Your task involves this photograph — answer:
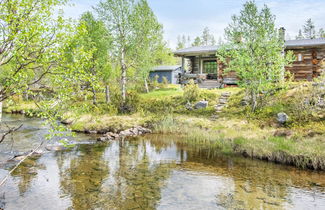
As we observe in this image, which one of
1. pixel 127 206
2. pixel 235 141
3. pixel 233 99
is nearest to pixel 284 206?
pixel 127 206

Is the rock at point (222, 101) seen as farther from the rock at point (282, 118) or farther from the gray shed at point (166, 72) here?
the gray shed at point (166, 72)

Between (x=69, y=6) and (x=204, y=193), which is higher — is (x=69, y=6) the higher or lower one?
the higher one

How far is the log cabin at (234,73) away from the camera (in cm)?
2789

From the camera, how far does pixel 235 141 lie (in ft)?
49.0

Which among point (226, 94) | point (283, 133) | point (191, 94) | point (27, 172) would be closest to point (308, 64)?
point (226, 94)

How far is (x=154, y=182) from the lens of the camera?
10.3m

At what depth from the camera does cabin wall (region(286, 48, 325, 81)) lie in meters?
27.9

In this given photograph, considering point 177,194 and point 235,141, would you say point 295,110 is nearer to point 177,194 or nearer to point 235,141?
point 235,141

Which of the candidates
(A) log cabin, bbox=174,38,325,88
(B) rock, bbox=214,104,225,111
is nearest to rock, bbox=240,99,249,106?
(B) rock, bbox=214,104,225,111

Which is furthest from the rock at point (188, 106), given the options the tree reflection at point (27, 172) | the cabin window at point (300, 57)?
the tree reflection at point (27, 172)

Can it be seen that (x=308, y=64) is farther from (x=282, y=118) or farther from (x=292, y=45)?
(x=282, y=118)

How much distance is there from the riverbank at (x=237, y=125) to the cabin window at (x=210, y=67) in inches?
237

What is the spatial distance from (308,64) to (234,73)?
7335 mm

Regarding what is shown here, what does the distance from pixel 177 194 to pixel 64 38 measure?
597 centimetres
